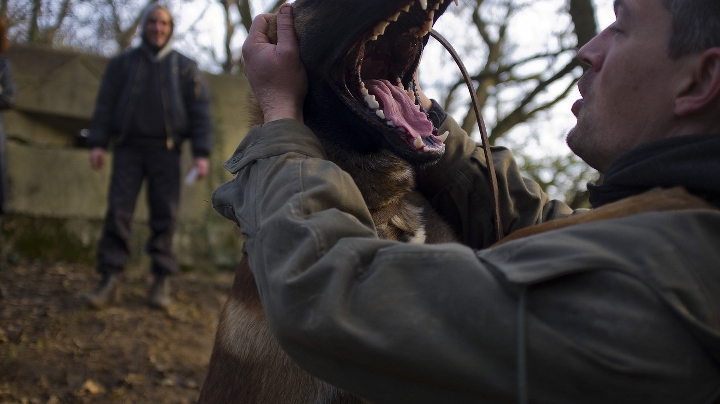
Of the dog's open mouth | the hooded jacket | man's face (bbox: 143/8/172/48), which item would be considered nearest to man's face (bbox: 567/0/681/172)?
the dog's open mouth

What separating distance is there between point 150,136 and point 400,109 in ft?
12.0

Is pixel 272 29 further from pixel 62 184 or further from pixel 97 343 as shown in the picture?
pixel 62 184

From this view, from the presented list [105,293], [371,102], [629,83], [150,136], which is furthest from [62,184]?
[629,83]

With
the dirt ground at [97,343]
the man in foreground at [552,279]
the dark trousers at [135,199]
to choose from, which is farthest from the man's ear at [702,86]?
the dark trousers at [135,199]

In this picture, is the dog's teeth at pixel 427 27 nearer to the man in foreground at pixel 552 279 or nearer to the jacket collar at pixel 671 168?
the man in foreground at pixel 552 279

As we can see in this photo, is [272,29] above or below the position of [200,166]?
above

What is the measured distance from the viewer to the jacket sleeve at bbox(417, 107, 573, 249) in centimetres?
195

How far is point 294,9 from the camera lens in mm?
1868

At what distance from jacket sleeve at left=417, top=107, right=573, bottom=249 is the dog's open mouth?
4.1 inches

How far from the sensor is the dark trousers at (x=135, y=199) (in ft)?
16.6

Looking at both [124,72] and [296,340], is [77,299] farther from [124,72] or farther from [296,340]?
[296,340]

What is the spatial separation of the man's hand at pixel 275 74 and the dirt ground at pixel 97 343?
103 inches

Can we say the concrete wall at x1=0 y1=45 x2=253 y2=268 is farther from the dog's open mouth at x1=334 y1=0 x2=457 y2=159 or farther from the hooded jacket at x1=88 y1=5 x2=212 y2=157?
the dog's open mouth at x1=334 y1=0 x2=457 y2=159

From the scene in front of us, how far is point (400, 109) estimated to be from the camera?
1923 mm
